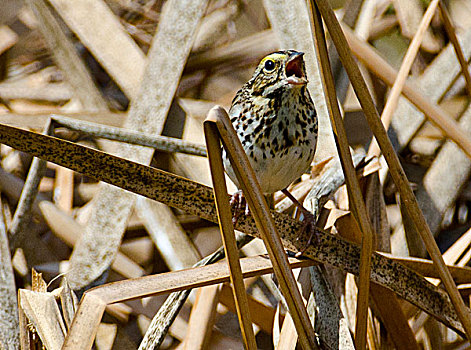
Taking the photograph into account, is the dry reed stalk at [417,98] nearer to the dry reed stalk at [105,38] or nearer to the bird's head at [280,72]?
the bird's head at [280,72]

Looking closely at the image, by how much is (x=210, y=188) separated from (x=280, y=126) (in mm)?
405

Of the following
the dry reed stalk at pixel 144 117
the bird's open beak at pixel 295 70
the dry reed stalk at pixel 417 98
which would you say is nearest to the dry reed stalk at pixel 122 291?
the bird's open beak at pixel 295 70

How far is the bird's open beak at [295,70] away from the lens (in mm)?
1356

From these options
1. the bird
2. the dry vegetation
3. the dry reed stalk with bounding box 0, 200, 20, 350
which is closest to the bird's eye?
the bird

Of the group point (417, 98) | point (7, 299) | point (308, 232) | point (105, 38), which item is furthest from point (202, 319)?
point (105, 38)

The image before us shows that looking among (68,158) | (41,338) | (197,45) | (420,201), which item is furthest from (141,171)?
(197,45)

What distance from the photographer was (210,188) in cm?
106

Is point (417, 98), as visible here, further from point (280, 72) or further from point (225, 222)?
point (225, 222)

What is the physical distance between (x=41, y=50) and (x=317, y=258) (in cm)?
186

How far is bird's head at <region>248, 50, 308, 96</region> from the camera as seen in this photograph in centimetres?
138

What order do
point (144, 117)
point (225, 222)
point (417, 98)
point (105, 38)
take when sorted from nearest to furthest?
point (225, 222)
point (417, 98)
point (144, 117)
point (105, 38)

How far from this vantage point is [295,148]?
1.39 metres

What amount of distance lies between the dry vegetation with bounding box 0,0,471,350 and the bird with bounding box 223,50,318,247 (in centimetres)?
9

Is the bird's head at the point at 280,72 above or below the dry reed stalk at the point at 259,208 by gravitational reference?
above
